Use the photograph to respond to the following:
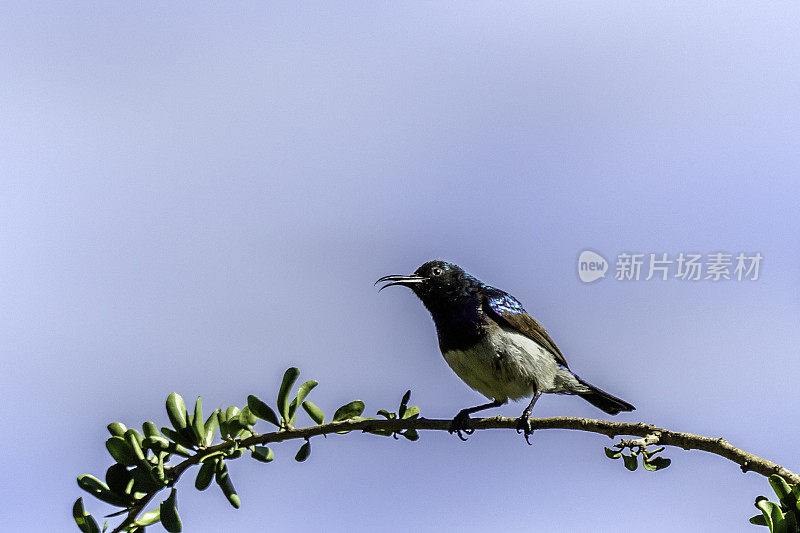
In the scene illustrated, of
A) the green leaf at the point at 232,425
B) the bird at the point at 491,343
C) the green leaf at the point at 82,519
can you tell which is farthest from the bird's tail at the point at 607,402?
the green leaf at the point at 82,519

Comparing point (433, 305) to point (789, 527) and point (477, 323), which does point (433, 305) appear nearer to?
point (477, 323)

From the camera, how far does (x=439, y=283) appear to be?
6.34 metres

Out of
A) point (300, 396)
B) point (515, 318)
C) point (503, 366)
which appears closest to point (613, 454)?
point (300, 396)

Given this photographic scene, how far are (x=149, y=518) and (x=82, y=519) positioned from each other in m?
0.20

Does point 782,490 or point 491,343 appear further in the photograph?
point 491,343

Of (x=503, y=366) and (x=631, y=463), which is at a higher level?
(x=631, y=463)

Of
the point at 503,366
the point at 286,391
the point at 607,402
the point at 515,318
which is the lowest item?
the point at 607,402

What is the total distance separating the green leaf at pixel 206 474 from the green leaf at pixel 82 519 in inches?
11.4

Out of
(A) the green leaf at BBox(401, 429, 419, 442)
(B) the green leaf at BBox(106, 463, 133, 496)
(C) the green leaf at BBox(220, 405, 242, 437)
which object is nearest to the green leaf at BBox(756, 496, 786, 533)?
(A) the green leaf at BBox(401, 429, 419, 442)

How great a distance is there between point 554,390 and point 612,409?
514 mm

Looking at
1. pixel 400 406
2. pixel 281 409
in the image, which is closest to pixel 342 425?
pixel 281 409

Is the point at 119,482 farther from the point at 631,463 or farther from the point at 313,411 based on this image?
the point at 631,463

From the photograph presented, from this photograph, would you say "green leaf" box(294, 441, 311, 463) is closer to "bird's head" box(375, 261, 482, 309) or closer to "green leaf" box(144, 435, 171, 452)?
"green leaf" box(144, 435, 171, 452)

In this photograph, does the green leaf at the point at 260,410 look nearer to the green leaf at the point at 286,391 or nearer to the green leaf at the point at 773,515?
the green leaf at the point at 286,391
